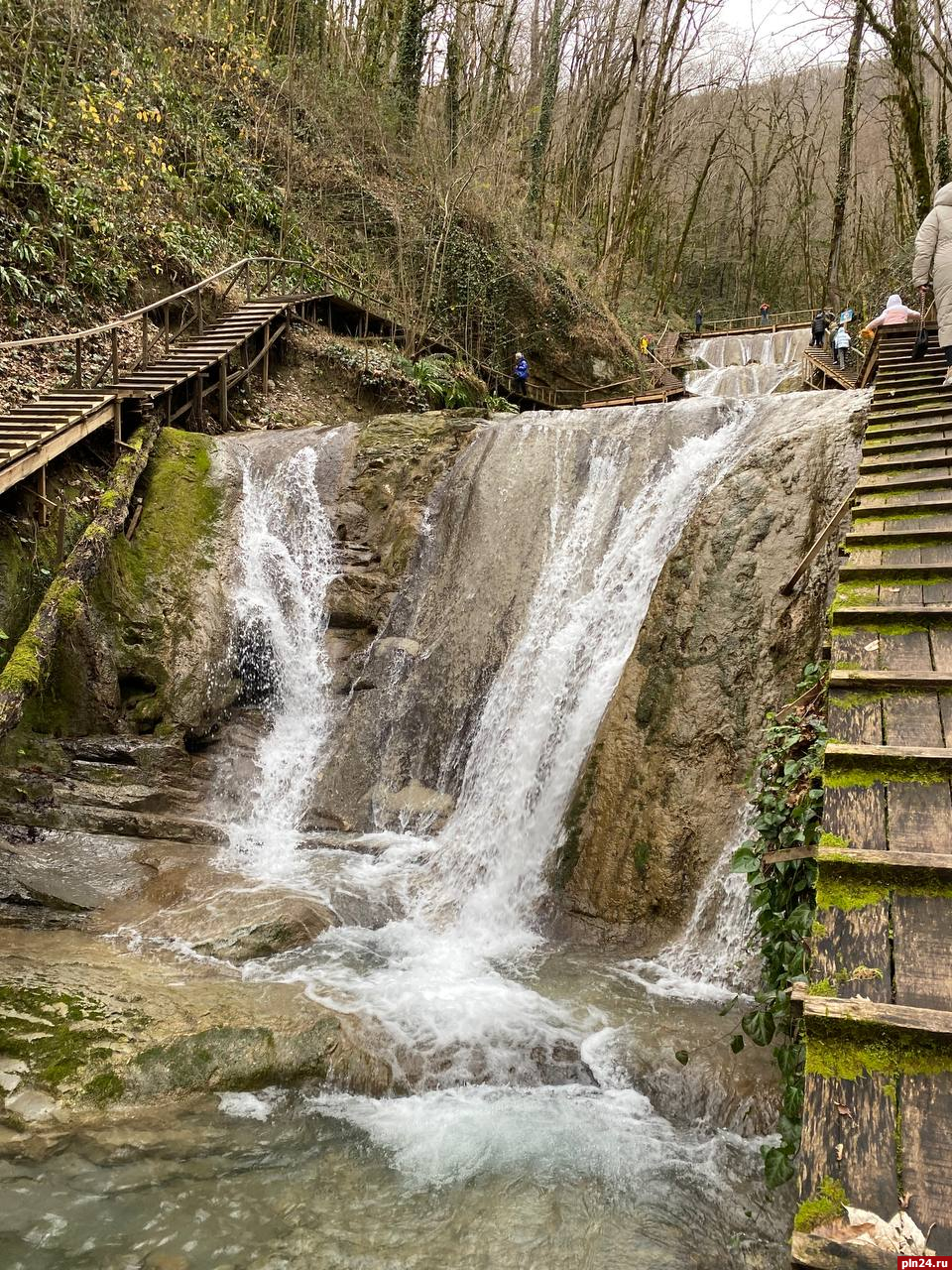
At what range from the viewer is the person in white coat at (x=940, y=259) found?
19.3ft

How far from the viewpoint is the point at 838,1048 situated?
169 centimetres

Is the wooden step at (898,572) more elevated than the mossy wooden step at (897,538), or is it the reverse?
the mossy wooden step at (897,538)

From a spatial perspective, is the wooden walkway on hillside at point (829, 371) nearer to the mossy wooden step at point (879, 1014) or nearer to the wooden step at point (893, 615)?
the wooden step at point (893, 615)

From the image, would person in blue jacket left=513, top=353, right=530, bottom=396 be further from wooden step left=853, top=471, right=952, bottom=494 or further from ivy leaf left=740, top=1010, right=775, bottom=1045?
ivy leaf left=740, top=1010, right=775, bottom=1045

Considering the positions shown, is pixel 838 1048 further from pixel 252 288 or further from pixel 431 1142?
pixel 252 288

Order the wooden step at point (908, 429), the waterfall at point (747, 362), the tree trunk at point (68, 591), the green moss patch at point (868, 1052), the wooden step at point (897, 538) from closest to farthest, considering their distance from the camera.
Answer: the green moss patch at point (868, 1052)
the wooden step at point (897, 538)
the wooden step at point (908, 429)
the tree trunk at point (68, 591)
the waterfall at point (747, 362)

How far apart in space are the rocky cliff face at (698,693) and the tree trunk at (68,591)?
4734 mm

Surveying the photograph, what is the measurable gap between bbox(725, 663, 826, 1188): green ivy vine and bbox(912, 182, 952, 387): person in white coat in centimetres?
395

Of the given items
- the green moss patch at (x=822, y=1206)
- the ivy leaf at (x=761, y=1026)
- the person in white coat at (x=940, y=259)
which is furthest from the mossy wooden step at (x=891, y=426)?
the green moss patch at (x=822, y=1206)

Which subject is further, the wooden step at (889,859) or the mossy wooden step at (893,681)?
the mossy wooden step at (893,681)

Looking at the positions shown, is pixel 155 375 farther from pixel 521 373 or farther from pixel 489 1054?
pixel 489 1054

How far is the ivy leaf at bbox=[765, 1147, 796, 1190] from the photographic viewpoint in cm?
276

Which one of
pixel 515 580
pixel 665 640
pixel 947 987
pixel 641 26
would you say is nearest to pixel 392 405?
pixel 515 580

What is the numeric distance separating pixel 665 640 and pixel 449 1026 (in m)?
3.32
